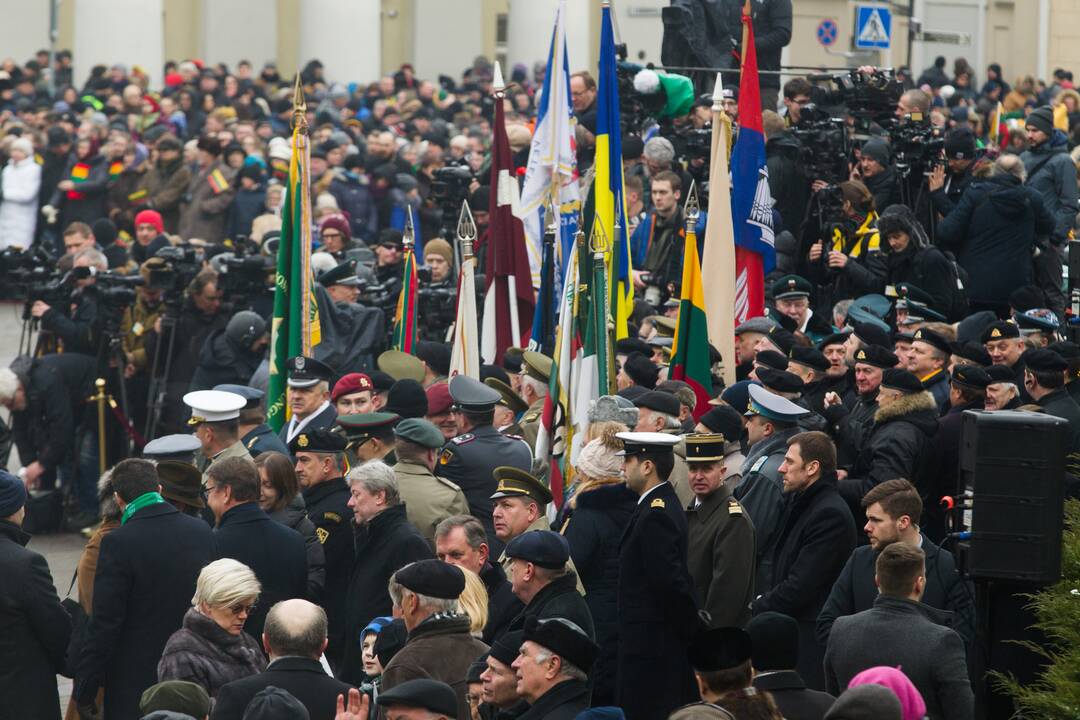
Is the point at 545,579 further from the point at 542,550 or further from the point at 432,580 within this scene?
the point at 432,580

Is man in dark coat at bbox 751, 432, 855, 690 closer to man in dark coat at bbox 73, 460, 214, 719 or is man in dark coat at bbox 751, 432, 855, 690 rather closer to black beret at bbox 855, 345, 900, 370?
black beret at bbox 855, 345, 900, 370

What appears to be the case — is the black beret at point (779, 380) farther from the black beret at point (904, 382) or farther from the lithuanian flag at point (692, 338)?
the lithuanian flag at point (692, 338)

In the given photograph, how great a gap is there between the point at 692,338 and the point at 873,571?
11.1 ft

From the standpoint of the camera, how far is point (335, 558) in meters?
9.04

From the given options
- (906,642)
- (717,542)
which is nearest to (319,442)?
(717,542)

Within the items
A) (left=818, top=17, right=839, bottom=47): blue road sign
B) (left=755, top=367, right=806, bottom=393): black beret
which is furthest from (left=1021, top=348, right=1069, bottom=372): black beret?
(left=818, top=17, right=839, bottom=47): blue road sign

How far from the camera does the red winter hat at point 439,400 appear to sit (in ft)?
34.8

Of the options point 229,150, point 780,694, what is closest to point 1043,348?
point 780,694

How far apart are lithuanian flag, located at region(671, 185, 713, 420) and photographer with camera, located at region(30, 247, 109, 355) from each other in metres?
5.23

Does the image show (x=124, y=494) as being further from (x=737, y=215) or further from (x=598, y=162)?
(x=737, y=215)

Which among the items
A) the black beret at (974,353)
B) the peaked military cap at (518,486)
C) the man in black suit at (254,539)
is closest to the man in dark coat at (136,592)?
the man in black suit at (254,539)

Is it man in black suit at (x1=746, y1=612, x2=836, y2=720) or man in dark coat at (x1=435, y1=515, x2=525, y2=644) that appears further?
man in dark coat at (x1=435, y1=515, x2=525, y2=644)

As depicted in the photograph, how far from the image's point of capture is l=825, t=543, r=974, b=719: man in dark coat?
→ 23.3ft

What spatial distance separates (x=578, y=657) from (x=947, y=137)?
8743 millimetres
